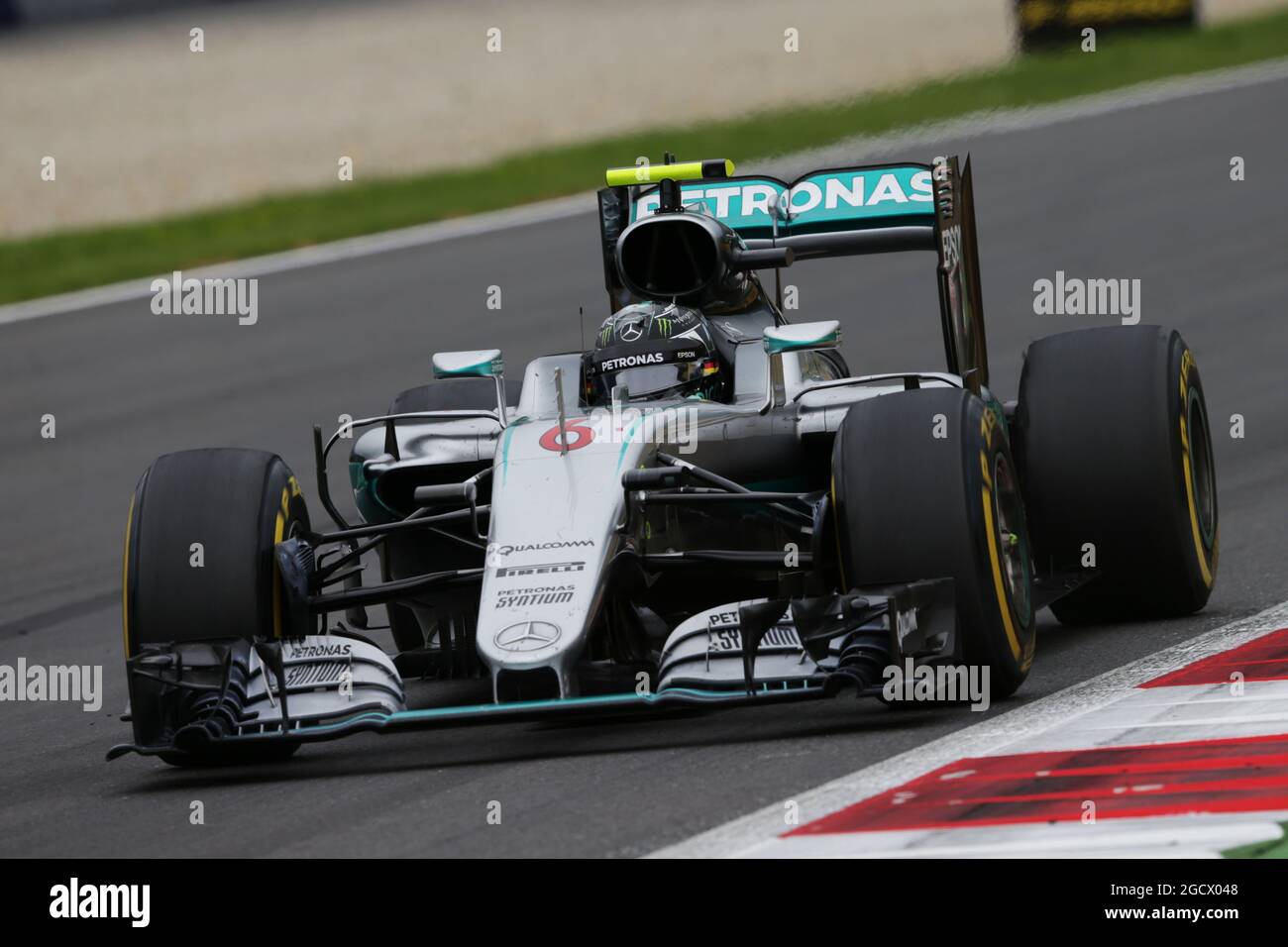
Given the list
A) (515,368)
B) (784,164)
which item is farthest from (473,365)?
(784,164)

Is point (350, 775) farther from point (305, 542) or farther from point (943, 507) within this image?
point (943, 507)

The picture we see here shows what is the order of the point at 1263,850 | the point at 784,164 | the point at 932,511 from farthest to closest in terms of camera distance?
the point at 784,164 → the point at 932,511 → the point at 1263,850

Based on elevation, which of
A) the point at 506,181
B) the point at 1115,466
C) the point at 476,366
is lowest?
the point at 1115,466

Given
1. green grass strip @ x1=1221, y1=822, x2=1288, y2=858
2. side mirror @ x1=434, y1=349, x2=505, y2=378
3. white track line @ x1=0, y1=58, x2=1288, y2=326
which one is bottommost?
green grass strip @ x1=1221, y1=822, x2=1288, y2=858

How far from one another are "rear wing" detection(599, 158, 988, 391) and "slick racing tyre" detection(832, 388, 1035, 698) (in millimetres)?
1173

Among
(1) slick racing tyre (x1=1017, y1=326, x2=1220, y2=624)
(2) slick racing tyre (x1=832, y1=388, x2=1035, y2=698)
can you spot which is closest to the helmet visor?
(2) slick racing tyre (x1=832, y1=388, x2=1035, y2=698)

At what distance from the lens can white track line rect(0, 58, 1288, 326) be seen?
761 inches

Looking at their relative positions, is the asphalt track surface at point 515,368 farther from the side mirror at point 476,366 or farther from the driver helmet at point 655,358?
the side mirror at point 476,366

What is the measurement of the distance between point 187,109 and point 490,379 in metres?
21.7

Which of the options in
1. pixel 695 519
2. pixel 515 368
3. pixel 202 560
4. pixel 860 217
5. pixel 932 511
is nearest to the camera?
pixel 932 511

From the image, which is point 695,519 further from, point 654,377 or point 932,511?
point 932,511

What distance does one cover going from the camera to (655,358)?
7973mm

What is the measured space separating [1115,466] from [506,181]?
15.2 metres

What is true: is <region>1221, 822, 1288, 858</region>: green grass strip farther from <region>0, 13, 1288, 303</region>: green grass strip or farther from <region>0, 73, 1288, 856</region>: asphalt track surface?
<region>0, 13, 1288, 303</region>: green grass strip
